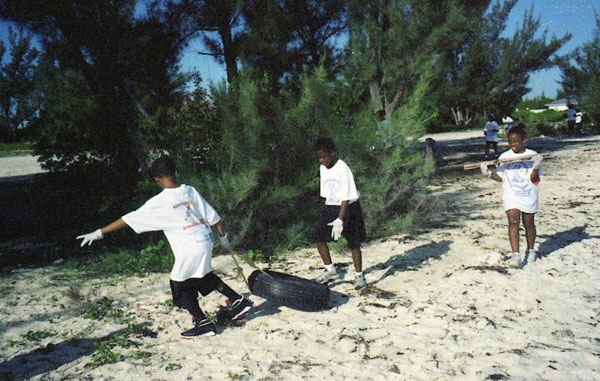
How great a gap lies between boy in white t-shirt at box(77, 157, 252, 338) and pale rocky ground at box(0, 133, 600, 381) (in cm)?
39

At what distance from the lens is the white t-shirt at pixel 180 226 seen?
3775mm

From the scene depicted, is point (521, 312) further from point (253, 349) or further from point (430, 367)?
point (253, 349)

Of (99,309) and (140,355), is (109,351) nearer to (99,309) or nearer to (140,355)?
(140,355)

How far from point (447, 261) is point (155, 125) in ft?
17.7

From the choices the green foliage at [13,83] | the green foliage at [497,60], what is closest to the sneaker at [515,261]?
the green foliage at [497,60]

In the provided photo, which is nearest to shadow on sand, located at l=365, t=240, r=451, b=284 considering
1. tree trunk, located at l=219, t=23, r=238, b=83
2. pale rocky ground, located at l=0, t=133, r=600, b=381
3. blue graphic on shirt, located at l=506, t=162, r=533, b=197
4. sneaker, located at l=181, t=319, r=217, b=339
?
pale rocky ground, located at l=0, t=133, r=600, b=381

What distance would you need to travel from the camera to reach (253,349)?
150 inches

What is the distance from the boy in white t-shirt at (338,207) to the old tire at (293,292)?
56cm

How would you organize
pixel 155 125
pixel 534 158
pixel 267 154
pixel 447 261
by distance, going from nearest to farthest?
pixel 534 158
pixel 447 261
pixel 267 154
pixel 155 125

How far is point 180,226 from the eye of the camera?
12.5 ft

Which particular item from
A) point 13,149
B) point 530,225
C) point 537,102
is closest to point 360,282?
point 530,225

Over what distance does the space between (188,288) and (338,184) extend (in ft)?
5.73

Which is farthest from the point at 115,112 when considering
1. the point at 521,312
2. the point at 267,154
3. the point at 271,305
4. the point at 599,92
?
the point at 599,92

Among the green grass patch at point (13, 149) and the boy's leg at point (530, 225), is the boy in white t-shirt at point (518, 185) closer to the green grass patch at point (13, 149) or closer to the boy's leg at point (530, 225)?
the boy's leg at point (530, 225)
